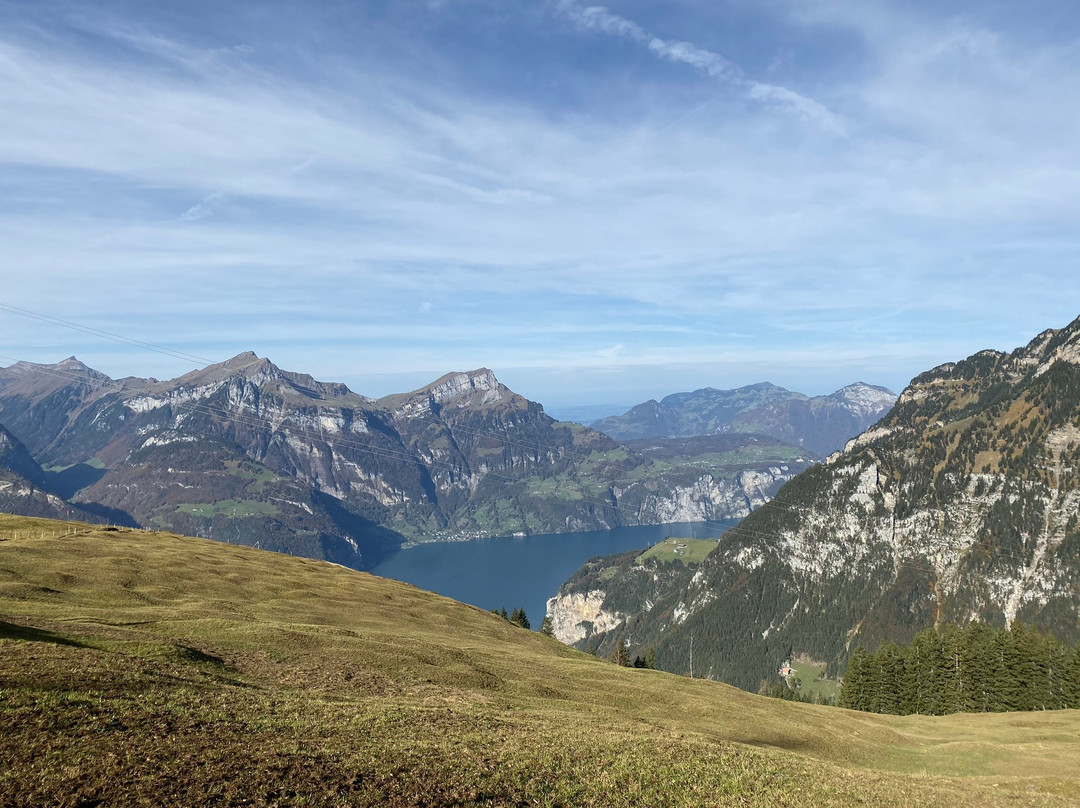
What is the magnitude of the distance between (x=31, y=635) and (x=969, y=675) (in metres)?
131

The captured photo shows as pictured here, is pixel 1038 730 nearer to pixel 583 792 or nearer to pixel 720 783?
pixel 720 783

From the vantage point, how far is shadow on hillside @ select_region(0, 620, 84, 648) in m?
35.7

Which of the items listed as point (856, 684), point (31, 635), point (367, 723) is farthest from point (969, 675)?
point (31, 635)

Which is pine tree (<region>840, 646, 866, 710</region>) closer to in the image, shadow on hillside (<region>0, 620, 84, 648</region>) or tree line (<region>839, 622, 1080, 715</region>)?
tree line (<region>839, 622, 1080, 715</region>)

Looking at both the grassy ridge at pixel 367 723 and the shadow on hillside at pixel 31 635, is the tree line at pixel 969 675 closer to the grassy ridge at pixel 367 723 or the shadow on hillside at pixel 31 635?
the grassy ridge at pixel 367 723

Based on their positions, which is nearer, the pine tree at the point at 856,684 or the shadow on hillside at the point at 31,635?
the shadow on hillside at the point at 31,635

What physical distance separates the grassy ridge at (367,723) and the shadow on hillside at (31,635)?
258mm

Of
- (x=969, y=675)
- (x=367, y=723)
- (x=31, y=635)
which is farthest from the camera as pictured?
(x=969, y=675)

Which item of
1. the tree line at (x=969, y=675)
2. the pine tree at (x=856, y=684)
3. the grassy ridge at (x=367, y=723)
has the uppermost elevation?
the grassy ridge at (x=367, y=723)

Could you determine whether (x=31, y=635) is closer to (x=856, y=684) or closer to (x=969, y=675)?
(x=856, y=684)

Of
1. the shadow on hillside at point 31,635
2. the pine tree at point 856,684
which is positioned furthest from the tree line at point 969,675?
the shadow on hillside at point 31,635

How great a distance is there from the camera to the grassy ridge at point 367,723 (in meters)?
22.8

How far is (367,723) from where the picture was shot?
3077 centimetres

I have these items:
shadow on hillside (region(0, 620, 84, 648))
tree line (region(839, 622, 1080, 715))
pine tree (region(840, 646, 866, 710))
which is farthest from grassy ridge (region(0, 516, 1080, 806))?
pine tree (region(840, 646, 866, 710))
